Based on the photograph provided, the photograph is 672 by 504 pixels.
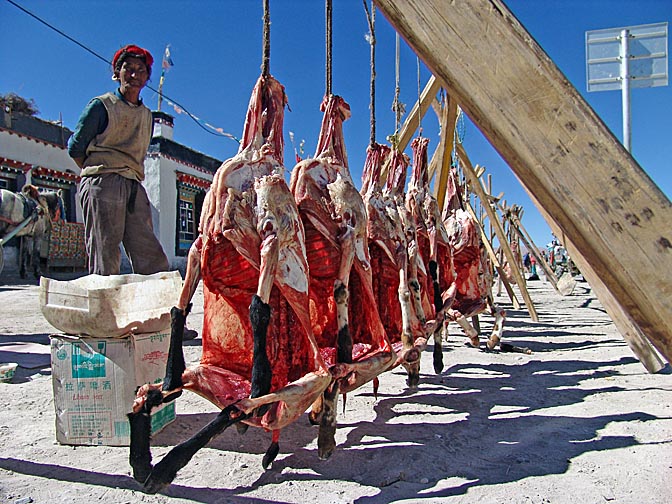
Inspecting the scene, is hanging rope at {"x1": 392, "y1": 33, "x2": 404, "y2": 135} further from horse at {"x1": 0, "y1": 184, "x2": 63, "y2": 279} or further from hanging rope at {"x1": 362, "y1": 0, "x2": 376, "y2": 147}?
horse at {"x1": 0, "y1": 184, "x2": 63, "y2": 279}

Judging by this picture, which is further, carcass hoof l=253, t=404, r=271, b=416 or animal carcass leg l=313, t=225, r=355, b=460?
animal carcass leg l=313, t=225, r=355, b=460

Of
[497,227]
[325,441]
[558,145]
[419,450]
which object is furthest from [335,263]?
[497,227]

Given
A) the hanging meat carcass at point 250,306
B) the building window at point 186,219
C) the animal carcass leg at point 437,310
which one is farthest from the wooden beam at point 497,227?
the building window at point 186,219

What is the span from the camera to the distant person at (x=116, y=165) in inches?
153

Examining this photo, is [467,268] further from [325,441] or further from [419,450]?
[325,441]

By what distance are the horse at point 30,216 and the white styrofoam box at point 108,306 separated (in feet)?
23.1

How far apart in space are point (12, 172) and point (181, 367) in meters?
16.0

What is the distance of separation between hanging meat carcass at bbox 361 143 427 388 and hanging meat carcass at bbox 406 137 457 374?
40 centimetres

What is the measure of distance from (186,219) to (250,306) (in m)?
16.9

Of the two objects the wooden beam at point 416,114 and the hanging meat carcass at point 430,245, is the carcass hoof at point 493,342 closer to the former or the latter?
the hanging meat carcass at point 430,245

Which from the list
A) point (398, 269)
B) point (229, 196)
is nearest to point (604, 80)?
point (398, 269)

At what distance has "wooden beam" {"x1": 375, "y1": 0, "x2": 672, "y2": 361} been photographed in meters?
1.39

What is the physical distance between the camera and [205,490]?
8.55ft

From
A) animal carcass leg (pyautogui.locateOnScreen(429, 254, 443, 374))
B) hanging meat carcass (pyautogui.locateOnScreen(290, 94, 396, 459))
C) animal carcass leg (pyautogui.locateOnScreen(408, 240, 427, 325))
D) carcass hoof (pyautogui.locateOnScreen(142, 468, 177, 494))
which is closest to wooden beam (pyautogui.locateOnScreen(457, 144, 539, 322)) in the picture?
animal carcass leg (pyautogui.locateOnScreen(429, 254, 443, 374))
